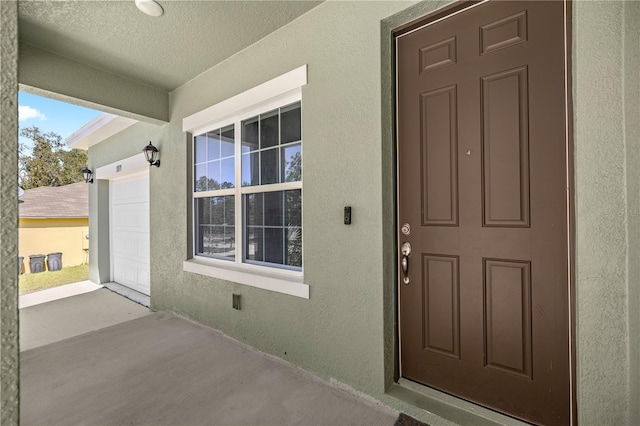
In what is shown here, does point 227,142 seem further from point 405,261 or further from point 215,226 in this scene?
point 405,261

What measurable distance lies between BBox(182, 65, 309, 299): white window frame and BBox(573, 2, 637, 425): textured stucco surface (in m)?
1.64

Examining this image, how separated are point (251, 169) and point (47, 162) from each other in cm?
1990

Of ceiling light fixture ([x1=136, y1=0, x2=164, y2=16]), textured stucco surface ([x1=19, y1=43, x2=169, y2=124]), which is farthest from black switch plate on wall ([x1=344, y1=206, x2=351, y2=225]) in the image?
textured stucco surface ([x1=19, y1=43, x2=169, y2=124])

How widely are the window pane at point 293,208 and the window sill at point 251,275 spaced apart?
46cm

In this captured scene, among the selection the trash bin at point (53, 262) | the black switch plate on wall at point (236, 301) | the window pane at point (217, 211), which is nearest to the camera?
the black switch plate on wall at point (236, 301)

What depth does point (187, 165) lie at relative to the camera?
→ 3.49m

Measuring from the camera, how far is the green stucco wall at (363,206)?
1.29 metres

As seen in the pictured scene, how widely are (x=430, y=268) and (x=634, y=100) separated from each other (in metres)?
1.22

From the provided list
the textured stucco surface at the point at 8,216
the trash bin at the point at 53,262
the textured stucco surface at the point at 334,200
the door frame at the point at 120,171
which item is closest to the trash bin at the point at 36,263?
the trash bin at the point at 53,262

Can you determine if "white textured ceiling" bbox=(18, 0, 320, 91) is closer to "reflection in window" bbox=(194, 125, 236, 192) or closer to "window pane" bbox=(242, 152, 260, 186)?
"reflection in window" bbox=(194, 125, 236, 192)

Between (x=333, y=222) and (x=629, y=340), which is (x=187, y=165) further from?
(x=629, y=340)

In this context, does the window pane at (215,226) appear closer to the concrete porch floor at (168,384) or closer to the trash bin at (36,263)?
the concrete porch floor at (168,384)

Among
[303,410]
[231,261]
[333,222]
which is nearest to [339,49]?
[333,222]

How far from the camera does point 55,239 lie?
966 centimetres
